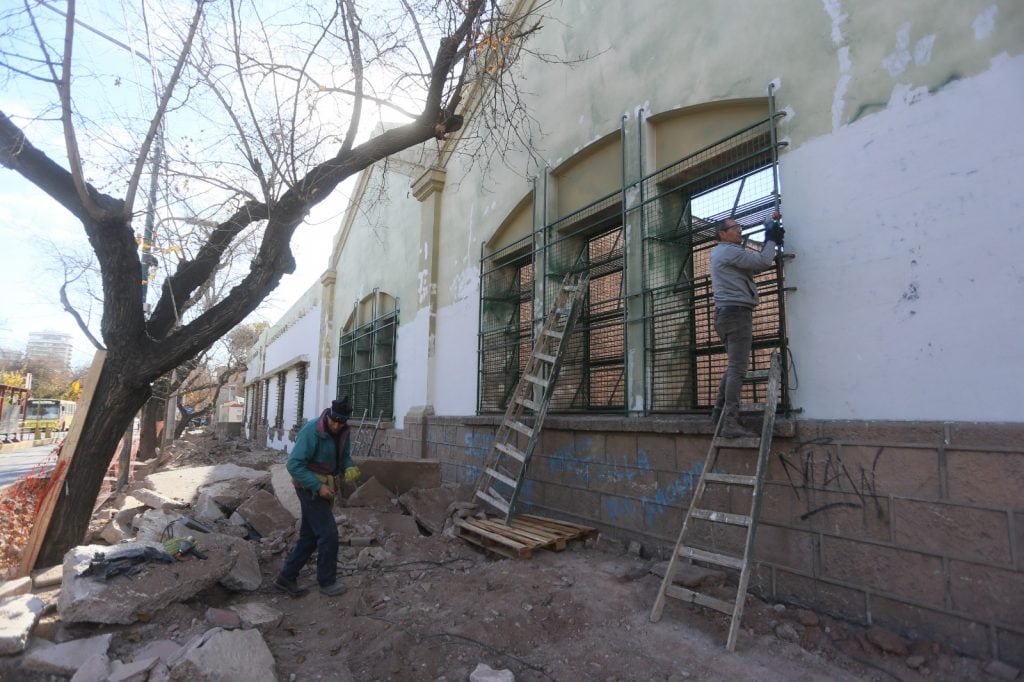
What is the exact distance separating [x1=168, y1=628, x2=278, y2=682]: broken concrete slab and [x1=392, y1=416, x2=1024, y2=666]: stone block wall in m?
3.27

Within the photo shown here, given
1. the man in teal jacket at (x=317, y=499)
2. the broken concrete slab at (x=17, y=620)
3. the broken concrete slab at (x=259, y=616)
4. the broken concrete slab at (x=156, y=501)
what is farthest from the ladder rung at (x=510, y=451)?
the broken concrete slab at (x=156, y=501)

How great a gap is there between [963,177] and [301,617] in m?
5.57

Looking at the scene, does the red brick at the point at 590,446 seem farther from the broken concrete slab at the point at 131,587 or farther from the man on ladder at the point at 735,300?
the broken concrete slab at the point at 131,587

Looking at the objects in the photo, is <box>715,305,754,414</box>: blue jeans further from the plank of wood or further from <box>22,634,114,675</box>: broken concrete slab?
the plank of wood

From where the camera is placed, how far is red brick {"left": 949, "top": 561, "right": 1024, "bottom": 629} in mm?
3164

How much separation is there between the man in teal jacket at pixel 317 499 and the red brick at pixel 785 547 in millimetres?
3391

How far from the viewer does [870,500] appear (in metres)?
3.77

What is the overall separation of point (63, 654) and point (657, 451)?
4.54m

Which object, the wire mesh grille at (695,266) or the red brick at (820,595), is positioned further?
the wire mesh grille at (695,266)

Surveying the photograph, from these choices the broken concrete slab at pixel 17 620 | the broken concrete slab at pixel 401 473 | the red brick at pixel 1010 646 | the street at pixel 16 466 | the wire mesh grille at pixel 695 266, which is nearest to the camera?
the red brick at pixel 1010 646

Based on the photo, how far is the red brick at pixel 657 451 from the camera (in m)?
5.16

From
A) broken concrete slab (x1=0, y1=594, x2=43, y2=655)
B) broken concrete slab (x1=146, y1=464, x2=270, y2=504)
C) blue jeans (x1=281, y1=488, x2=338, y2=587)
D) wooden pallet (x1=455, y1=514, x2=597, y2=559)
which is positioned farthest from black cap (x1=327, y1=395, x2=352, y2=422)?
broken concrete slab (x1=146, y1=464, x2=270, y2=504)

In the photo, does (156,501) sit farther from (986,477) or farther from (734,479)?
(986,477)

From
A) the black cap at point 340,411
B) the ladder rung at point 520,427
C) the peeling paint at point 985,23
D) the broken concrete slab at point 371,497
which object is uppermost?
the peeling paint at point 985,23
